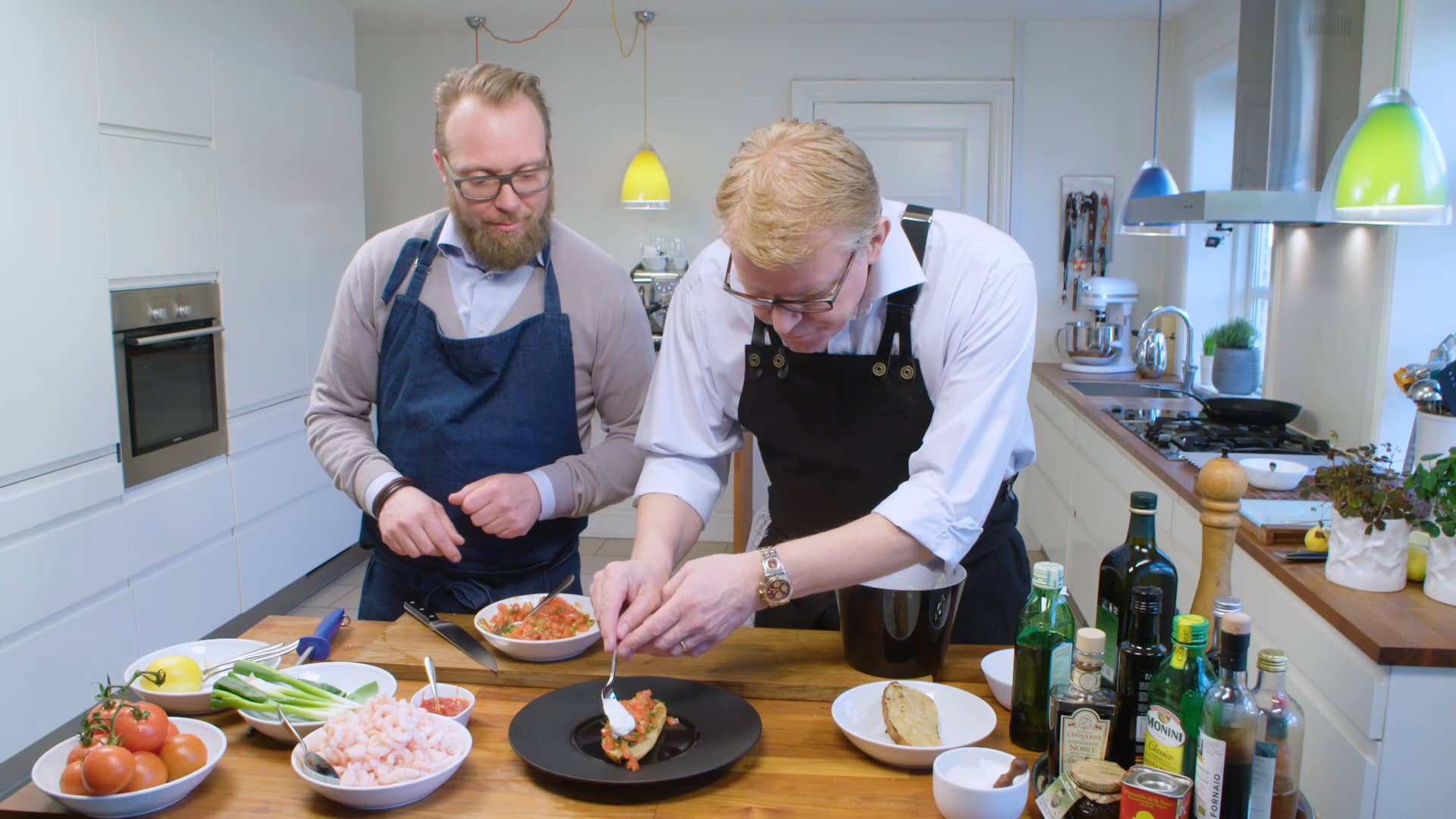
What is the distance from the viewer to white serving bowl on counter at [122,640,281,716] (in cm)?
142

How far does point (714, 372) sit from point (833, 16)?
13.0ft

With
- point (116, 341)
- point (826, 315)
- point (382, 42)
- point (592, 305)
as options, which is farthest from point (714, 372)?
point (382, 42)

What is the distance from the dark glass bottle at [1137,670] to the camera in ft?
3.54

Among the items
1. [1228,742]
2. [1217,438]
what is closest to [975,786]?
[1228,742]

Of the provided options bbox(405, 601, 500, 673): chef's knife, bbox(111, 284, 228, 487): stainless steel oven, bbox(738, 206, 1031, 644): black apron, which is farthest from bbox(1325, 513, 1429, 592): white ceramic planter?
bbox(111, 284, 228, 487): stainless steel oven

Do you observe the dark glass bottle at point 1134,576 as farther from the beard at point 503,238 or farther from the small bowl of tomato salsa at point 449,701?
the beard at point 503,238

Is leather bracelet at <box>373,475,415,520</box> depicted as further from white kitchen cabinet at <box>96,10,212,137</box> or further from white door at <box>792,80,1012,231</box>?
white door at <box>792,80,1012,231</box>

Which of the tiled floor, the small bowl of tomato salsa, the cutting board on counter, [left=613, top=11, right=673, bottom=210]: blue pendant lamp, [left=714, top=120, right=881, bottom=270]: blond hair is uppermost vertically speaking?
[left=613, top=11, right=673, bottom=210]: blue pendant lamp

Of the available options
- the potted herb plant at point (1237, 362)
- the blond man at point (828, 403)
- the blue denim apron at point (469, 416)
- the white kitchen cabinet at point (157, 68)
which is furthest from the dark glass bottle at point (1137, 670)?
the potted herb plant at point (1237, 362)

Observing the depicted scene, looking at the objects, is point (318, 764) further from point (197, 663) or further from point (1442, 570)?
point (1442, 570)

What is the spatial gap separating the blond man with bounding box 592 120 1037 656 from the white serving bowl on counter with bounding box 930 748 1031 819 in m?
0.28

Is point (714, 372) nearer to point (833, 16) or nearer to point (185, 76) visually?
point (185, 76)

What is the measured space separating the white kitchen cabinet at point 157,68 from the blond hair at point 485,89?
70.8 inches

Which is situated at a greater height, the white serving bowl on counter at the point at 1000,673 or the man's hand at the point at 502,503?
the man's hand at the point at 502,503
